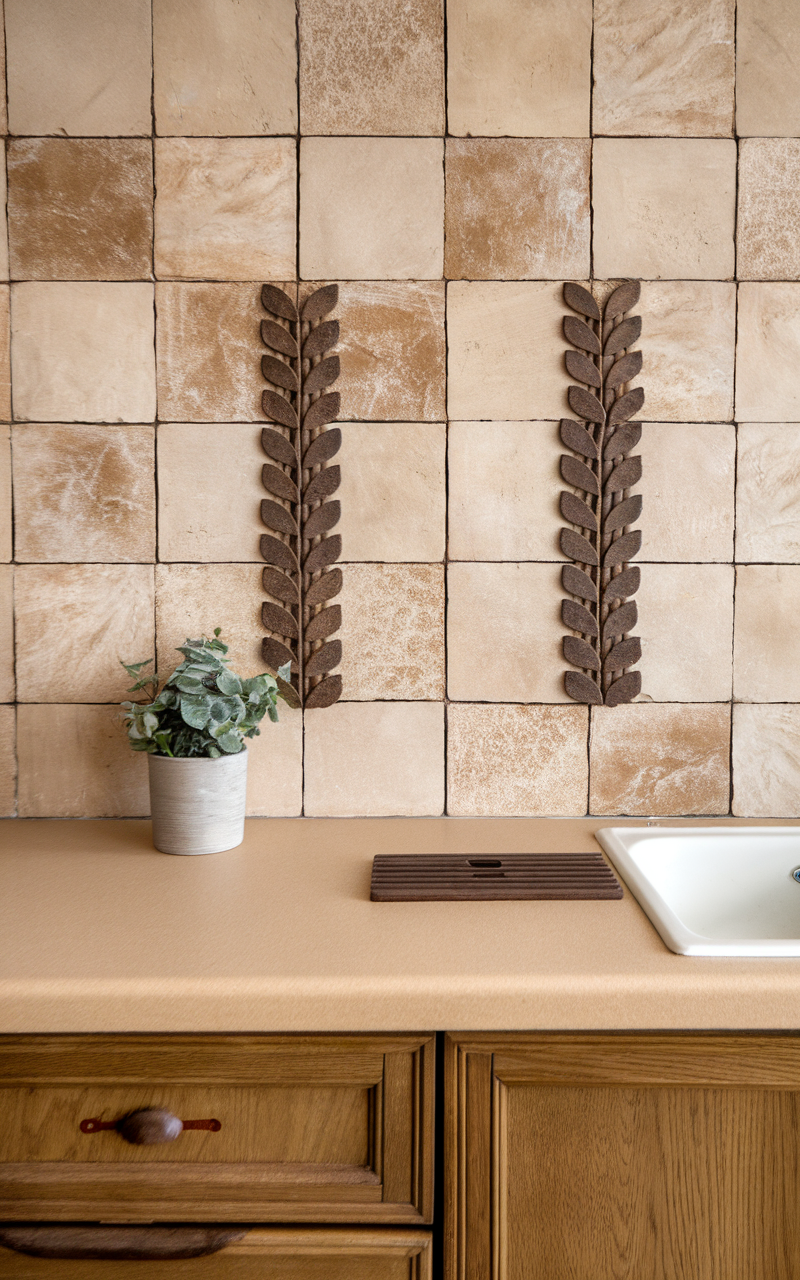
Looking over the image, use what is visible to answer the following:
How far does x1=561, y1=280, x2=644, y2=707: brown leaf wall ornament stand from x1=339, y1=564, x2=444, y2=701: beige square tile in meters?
0.23

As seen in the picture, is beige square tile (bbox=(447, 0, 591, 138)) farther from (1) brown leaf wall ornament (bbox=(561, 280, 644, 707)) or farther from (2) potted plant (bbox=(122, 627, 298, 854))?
(2) potted plant (bbox=(122, 627, 298, 854))

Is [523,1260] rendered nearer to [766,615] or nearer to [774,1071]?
[774,1071]

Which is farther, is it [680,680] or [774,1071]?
[680,680]

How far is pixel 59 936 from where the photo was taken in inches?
35.4

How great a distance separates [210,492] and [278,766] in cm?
49

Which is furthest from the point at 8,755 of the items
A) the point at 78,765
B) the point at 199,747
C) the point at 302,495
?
the point at 302,495

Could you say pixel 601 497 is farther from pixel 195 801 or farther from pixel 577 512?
pixel 195 801

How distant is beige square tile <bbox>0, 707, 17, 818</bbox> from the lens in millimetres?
1342

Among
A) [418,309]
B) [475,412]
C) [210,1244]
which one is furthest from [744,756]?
[210,1244]

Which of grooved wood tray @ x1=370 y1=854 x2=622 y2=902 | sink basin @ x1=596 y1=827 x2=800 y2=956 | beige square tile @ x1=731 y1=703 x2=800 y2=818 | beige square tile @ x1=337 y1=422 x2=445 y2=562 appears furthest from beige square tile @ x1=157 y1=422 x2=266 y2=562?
beige square tile @ x1=731 y1=703 x2=800 y2=818

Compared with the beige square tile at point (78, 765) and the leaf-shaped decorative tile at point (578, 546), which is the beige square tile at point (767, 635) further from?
the beige square tile at point (78, 765)

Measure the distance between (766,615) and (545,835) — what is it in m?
0.54

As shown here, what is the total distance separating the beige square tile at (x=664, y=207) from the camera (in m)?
1.30

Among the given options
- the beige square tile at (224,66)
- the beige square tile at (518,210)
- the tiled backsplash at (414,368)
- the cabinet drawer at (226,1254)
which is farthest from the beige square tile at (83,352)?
the cabinet drawer at (226,1254)
